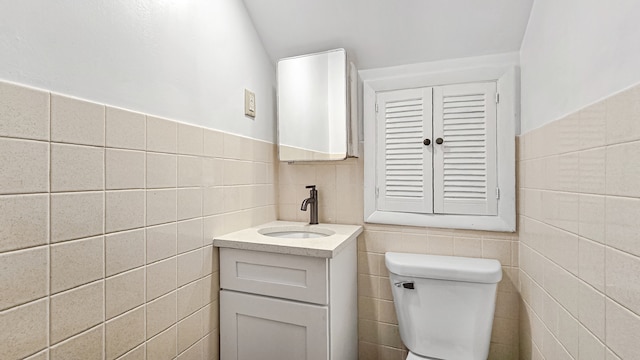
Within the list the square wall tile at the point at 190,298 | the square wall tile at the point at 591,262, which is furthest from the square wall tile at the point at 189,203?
the square wall tile at the point at 591,262

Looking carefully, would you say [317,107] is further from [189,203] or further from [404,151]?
[189,203]

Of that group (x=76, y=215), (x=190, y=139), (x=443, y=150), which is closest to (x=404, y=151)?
(x=443, y=150)

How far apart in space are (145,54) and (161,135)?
0.25 metres

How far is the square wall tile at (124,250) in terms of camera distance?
0.84m

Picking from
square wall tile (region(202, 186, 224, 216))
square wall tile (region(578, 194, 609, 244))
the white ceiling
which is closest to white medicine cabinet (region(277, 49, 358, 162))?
the white ceiling

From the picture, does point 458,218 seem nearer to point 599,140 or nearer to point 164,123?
point 599,140

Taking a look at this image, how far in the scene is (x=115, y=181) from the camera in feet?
2.80

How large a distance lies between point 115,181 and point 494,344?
1675mm

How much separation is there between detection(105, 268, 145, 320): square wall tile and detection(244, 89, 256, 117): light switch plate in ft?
2.76

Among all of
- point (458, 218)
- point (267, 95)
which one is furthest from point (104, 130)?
point (458, 218)

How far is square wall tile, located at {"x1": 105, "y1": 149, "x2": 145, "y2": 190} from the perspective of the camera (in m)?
0.84

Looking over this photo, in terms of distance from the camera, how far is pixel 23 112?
656 millimetres

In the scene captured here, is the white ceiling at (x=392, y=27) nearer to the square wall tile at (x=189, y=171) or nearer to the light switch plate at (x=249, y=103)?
the light switch plate at (x=249, y=103)

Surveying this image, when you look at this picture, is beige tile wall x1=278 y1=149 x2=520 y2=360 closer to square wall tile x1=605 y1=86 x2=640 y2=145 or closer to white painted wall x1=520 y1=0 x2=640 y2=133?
white painted wall x1=520 y1=0 x2=640 y2=133
